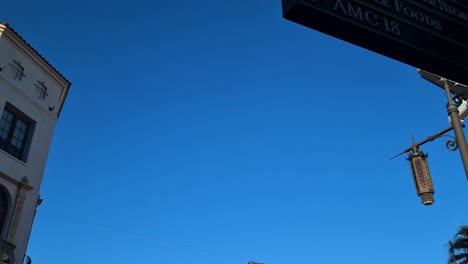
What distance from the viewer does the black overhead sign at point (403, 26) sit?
170 inches

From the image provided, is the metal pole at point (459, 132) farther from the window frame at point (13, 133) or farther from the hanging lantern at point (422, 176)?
the window frame at point (13, 133)

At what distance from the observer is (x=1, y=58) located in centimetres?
1931

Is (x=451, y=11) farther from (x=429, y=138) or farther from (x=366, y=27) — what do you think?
(x=429, y=138)

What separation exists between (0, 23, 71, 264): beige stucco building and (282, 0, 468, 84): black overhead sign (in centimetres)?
1718

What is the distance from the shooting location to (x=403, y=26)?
475 centimetres

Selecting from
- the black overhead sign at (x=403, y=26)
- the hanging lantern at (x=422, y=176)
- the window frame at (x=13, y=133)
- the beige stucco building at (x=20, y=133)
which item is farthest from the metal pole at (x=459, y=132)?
the window frame at (x=13, y=133)

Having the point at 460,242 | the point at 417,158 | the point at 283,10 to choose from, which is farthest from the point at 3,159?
the point at 460,242

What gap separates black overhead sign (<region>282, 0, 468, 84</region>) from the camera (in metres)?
4.31

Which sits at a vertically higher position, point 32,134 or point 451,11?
point 32,134

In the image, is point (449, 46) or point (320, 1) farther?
point (449, 46)

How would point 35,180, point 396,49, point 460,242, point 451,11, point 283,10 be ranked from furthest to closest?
point 460,242 < point 35,180 < point 451,11 < point 396,49 < point 283,10

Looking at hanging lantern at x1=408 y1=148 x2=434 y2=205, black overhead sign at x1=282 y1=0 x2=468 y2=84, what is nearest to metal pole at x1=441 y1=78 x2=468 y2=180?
hanging lantern at x1=408 y1=148 x2=434 y2=205

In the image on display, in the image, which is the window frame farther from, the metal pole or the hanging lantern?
the metal pole

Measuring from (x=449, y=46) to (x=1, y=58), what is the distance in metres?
18.7
